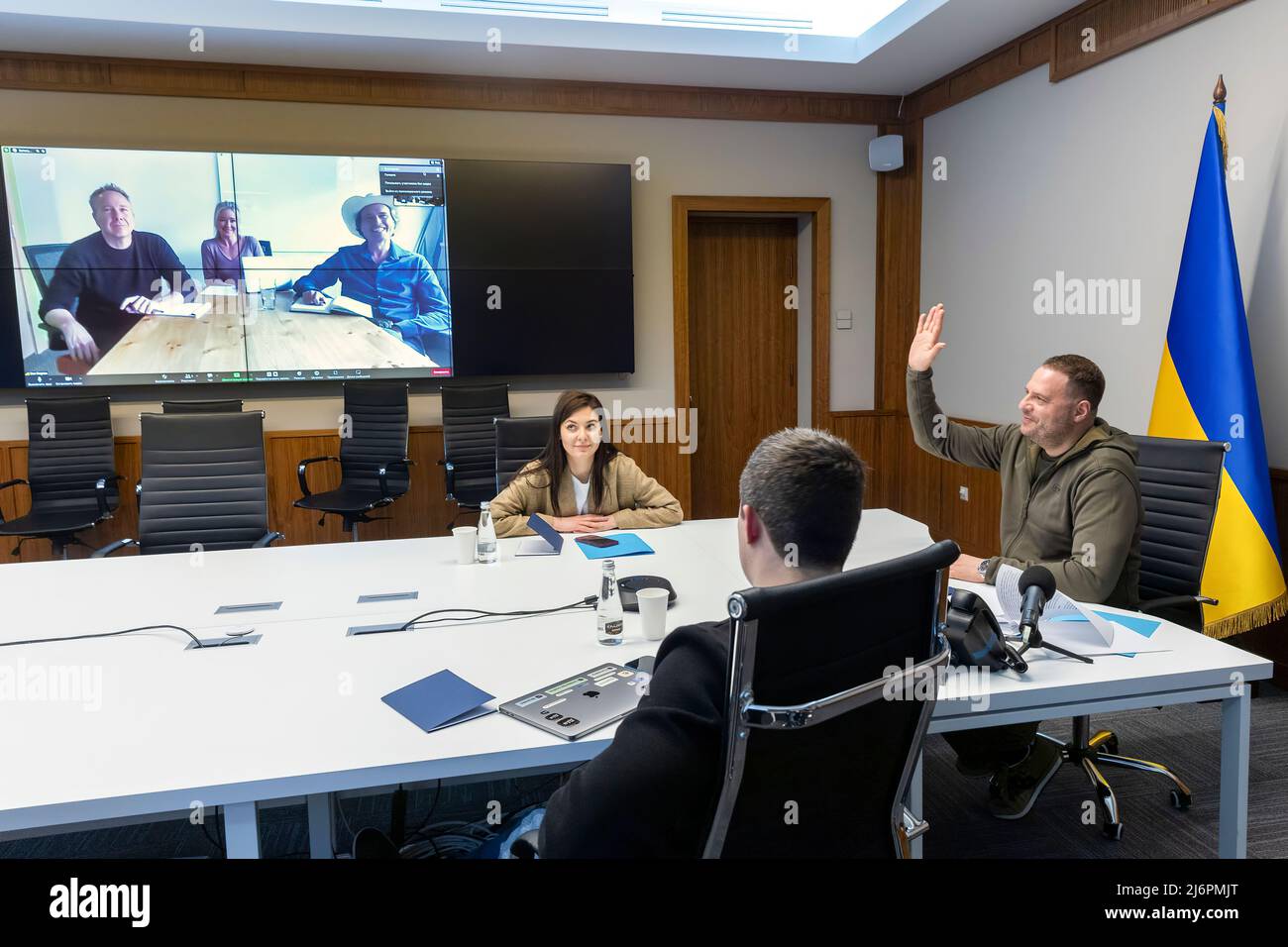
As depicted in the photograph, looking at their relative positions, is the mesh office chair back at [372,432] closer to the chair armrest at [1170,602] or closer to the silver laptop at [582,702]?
the silver laptop at [582,702]

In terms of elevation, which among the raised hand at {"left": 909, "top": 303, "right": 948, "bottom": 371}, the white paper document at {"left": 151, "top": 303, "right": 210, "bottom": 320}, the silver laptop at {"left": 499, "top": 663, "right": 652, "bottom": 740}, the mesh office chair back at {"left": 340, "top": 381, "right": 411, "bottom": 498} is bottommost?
the silver laptop at {"left": 499, "top": 663, "right": 652, "bottom": 740}

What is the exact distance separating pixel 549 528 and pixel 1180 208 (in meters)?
2.99

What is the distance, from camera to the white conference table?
145 cm

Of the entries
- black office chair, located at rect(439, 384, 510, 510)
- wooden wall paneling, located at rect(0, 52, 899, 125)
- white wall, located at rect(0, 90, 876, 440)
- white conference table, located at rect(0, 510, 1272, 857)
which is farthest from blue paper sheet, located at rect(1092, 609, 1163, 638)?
wooden wall paneling, located at rect(0, 52, 899, 125)

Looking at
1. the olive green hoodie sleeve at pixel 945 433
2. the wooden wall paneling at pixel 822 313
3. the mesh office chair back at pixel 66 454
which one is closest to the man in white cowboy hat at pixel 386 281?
the mesh office chair back at pixel 66 454

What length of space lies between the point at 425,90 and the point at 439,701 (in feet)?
14.2

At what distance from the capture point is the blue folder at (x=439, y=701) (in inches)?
63.9

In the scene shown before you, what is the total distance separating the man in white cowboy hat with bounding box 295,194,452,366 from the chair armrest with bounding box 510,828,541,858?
157 inches

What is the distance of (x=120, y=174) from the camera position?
465 centimetres

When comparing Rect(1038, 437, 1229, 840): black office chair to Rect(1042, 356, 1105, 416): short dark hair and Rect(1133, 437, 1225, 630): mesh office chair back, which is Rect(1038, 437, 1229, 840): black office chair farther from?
Rect(1042, 356, 1105, 416): short dark hair

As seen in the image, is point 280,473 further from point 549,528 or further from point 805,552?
point 805,552

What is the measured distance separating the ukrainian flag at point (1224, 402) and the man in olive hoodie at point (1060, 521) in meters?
0.91

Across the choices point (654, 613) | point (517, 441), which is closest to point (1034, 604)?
point (654, 613)
